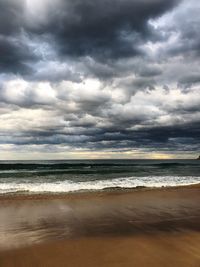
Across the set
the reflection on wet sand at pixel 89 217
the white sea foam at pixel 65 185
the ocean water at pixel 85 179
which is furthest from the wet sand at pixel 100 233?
the ocean water at pixel 85 179

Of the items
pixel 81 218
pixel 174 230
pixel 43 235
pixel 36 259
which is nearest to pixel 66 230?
pixel 43 235

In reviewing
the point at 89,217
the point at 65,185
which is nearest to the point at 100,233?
the point at 89,217

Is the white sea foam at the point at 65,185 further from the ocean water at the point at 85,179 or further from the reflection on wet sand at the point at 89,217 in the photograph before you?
the reflection on wet sand at the point at 89,217

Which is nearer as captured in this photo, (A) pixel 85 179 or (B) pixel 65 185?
(B) pixel 65 185

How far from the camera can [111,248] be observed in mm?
6477

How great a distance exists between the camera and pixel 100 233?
7742mm

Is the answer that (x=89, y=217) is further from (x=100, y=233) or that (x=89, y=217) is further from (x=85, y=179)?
(x=85, y=179)

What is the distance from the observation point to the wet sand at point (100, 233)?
19.3 ft

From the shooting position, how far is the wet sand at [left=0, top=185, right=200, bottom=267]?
232 inches

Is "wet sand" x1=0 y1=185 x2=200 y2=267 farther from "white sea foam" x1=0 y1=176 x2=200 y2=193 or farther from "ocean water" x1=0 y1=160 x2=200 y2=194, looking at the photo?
"ocean water" x1=0 y1=160 x2=200 y2=194

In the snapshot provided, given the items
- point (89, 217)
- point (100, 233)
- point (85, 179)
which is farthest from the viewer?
point (85, 179)

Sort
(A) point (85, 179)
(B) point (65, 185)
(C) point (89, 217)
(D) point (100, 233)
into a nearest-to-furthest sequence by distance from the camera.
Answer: (D) point (100, 233)
(C) point (89, 217)
(B) point (65, 185)
(A) point (85, 179)

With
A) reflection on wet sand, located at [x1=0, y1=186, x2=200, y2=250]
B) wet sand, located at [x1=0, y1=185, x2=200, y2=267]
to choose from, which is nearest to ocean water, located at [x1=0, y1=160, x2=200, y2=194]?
reflection on wet sand, located at [x1=0, y1=186, x2=200, y2=250]

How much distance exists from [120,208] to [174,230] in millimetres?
3648
